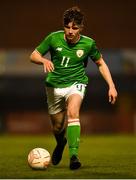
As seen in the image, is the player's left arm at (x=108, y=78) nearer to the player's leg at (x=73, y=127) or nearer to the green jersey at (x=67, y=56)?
the green jersey at (x=67, y=56)

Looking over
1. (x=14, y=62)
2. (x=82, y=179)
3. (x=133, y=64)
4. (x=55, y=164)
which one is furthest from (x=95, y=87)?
(x=82, y=179)

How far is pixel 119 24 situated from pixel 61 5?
5.53ft

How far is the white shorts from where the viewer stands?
7.01 metres

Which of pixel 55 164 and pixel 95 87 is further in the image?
pixel 95 87

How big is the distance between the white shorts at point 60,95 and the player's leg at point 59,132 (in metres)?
0.07

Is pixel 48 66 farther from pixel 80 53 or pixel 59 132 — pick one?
pixel 59 132

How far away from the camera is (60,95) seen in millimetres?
7160

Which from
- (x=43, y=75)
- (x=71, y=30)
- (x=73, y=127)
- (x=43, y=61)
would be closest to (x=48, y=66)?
(x=43, y=61)

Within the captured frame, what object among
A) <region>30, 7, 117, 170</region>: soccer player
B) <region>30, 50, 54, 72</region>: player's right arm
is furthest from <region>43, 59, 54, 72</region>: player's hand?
<region>30, 7, 117, 170</region>: soccer player

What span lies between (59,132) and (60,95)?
607 mm

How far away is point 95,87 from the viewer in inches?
817

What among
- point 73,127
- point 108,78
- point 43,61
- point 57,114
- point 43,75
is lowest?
point 43,75

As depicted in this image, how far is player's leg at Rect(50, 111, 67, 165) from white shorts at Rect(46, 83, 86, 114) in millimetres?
73

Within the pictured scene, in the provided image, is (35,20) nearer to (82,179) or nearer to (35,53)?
(35,53)
